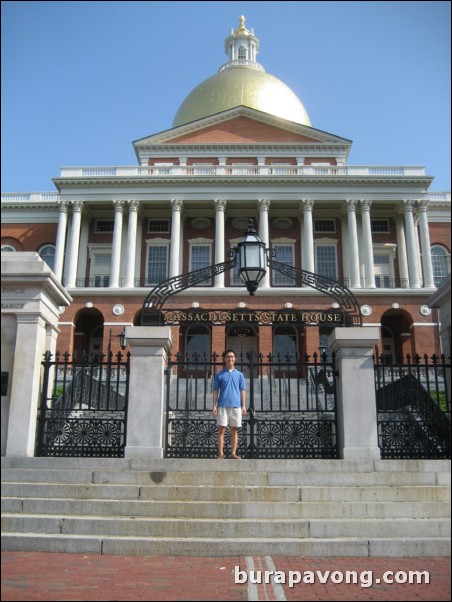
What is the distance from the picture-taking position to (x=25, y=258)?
9.09 m

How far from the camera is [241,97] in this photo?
5288cm

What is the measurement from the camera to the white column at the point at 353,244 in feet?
140

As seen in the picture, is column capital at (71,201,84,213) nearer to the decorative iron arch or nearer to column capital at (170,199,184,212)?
column capital at (170,199,184,212)

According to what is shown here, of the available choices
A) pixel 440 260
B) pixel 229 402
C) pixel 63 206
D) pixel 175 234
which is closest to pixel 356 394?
pixel 229 402

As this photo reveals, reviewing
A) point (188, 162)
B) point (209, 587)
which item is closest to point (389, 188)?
point (188, 162)

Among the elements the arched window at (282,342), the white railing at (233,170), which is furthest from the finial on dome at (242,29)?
the arched window at (282,342)

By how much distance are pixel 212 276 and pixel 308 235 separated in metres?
33.7

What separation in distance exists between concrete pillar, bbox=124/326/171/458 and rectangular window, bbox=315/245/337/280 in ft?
122

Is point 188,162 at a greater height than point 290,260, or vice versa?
point 188,162

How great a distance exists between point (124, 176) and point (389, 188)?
19808mm

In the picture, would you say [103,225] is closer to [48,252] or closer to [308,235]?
[48,252]

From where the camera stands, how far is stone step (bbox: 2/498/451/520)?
703cm

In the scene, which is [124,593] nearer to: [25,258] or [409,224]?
[25,258]

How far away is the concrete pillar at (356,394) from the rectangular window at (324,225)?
38.5 metres
